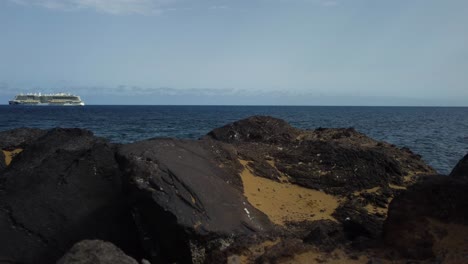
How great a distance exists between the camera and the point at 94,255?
5.78m

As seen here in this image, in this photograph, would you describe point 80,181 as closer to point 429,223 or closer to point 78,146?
point 78,146

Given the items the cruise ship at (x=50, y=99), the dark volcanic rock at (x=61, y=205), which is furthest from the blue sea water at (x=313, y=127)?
the cruise ship at (x=50, y=99)

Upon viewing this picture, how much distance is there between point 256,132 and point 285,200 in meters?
5.23

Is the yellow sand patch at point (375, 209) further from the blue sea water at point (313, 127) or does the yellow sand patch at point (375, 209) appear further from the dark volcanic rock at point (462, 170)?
the blue sea water at point (313, 127)

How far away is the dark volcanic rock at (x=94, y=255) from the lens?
572 centimetres

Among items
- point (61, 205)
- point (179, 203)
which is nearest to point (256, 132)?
point (179, 203)

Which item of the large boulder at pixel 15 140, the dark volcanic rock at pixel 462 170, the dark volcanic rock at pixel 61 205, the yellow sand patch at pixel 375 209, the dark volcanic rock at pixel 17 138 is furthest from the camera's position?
the dark volcanic rock at pixel 17 138

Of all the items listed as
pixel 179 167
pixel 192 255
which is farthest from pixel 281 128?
pixel 192 255

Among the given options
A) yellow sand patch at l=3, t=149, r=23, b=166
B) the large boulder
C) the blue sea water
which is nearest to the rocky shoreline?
yellow sand patch at l=3, t=149, r=23, b=166

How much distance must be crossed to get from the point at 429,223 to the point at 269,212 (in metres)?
3.75

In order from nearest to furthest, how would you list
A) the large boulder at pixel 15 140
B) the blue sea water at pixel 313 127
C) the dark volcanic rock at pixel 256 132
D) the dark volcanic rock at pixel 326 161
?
the dark volcanic rock at pixel 326 161 → the large boulder at pixel 15 140 → the dark volcanic rock at pixel 256 132 → the blue sea water at pixel 313 127

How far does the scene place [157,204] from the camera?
8.04 m

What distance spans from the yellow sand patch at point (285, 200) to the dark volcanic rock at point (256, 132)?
3584 millimetres

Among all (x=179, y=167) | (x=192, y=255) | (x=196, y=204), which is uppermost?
(x=179, y=167)
